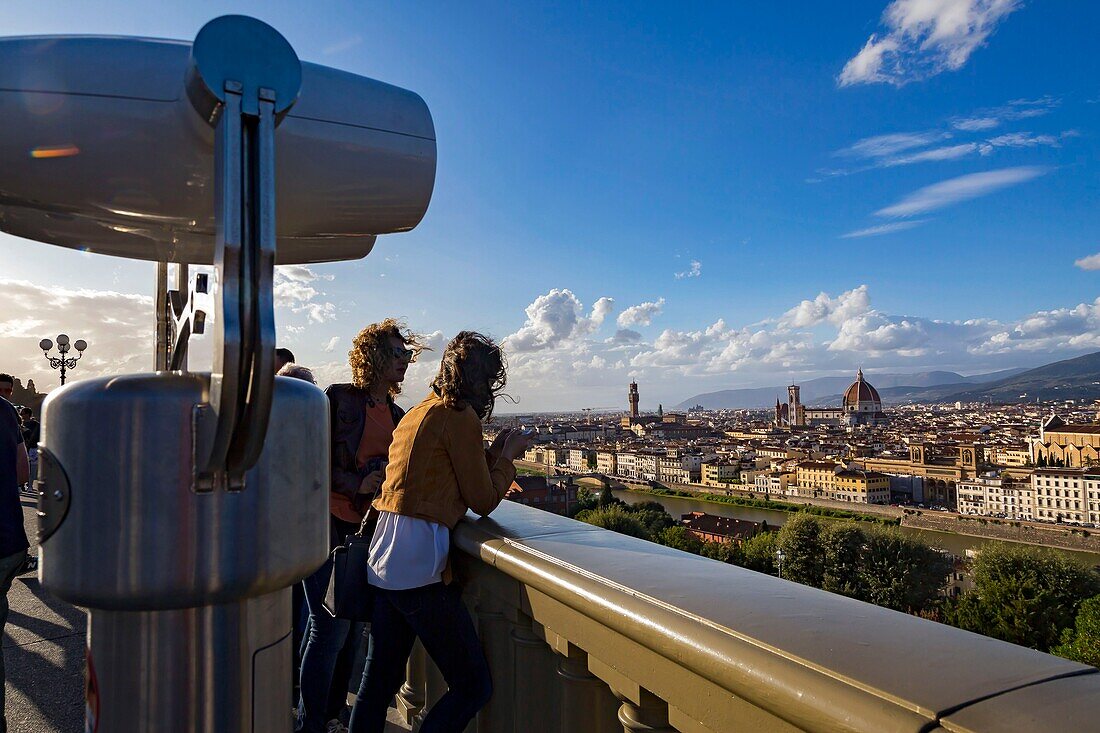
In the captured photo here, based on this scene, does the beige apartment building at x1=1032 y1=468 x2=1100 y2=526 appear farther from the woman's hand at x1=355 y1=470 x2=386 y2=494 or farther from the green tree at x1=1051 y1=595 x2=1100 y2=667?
the woman's hand at x1=355 y1=470 x2=386 y2=494

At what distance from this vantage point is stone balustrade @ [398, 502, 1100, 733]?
56cm

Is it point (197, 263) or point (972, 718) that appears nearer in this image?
point (972, 718)

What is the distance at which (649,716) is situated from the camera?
89 cm

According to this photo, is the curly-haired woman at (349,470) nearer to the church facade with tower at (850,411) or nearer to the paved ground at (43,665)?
the paved ground at (43,665)

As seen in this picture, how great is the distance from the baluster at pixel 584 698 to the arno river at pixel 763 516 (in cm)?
3242

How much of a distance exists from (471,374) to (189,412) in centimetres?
84

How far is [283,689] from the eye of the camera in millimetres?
721

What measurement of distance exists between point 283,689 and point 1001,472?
54.7 m

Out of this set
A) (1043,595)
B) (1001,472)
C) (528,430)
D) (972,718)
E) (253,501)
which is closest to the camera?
(972,718)

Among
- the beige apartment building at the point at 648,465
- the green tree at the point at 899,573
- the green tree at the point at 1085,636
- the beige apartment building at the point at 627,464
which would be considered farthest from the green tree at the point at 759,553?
the beige apartment building at the point at 627,464

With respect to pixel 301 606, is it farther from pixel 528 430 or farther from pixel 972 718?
pixel 972 718

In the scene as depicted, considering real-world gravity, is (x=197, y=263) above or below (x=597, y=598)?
above

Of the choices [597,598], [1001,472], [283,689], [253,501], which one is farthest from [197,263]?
[1001,472]

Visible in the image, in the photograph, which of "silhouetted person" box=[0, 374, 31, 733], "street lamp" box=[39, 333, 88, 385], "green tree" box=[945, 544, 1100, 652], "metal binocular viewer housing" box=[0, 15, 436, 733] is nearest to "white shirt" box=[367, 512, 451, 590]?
"metal binocular viewer housing" box=[0, 15, 436, 733]
